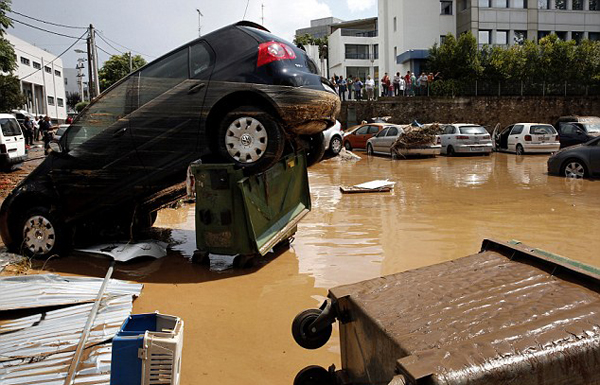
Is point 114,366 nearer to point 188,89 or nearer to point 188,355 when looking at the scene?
point 188,355

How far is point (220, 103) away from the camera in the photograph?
5852 mm

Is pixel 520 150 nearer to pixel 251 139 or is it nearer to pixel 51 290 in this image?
pixel 251 139

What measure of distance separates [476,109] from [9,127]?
27.3 metres

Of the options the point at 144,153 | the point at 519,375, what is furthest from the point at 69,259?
the point at 519,375

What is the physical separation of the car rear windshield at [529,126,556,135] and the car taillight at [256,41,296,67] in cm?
1809

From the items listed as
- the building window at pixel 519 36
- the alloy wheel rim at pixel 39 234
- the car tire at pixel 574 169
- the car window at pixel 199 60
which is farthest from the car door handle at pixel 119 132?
the building window at pixel 519 36

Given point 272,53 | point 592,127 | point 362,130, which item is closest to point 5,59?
point 362,130

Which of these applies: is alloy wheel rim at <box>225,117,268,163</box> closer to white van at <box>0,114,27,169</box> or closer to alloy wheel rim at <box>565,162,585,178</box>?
alloy wheel rim at <box>565,162,585,178</box>

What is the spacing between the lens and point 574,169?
1382 centimetres

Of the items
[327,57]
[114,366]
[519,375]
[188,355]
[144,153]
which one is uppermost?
[327,57]

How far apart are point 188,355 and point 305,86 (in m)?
3.30

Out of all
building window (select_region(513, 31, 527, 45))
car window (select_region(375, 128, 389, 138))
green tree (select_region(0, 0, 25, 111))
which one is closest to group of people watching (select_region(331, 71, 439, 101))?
building window (select_region(513, 31, 527, 45))

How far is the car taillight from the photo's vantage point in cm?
572

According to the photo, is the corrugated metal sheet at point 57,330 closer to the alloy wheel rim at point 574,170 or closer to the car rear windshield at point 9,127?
the alloy wheel rim at point 574,170
